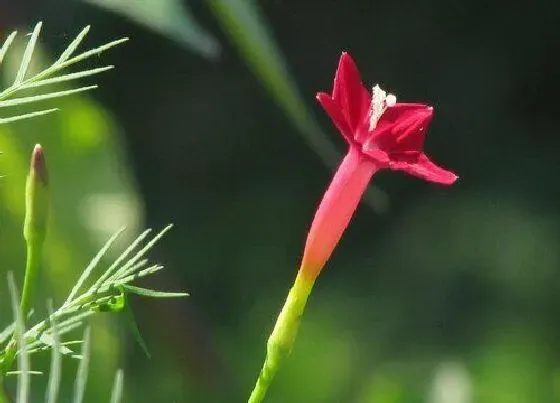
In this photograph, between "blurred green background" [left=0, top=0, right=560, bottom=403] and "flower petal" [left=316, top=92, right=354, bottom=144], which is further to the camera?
"blurred green background" [left=0, top=0, right=560, bottom=403]

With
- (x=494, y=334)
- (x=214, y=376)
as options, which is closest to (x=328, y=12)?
(x=494, y=334)

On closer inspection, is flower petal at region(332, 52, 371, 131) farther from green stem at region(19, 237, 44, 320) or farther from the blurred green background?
the blurred green background

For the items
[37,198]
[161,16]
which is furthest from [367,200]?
[37,198]

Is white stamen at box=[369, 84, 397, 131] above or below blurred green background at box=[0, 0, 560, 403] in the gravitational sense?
above

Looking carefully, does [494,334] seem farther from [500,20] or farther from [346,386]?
[500,20]

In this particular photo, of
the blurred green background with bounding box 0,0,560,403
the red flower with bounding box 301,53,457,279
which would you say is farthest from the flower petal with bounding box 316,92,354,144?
the blurred green background with bounding box 0,0,560,403

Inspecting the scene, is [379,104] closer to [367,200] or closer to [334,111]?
[334,111]
